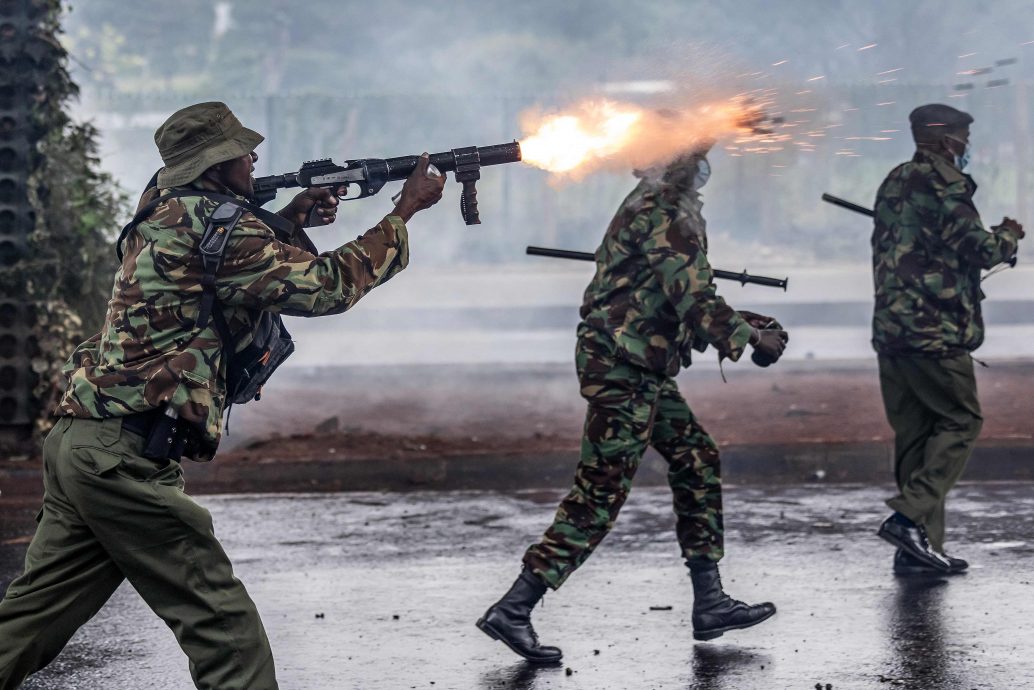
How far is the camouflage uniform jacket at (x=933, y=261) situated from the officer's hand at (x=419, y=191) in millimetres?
2763

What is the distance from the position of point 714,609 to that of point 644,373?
2.79 feet

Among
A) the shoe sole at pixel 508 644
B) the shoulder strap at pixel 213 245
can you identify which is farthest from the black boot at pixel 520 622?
the shoulder strap at pixel 213 245

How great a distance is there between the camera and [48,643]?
13.2 feet

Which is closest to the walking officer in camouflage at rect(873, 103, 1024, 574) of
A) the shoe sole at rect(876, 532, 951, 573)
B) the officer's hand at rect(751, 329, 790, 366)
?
the shoe sole at rect(876, 532, 951, 573)

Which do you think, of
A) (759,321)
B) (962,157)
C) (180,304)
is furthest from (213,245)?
(962,157)

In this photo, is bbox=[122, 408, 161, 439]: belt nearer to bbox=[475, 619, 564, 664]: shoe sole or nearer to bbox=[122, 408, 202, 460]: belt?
bbox=[122, 408, 202, 460]: belt

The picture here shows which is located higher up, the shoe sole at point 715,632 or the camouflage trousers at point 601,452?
the camouflage trousers at point 601,452

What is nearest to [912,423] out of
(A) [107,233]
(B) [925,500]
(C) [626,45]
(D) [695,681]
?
(B) [925,500]

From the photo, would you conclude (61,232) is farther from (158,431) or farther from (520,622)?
(158,431)

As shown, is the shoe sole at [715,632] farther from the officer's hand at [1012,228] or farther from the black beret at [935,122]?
the black beret at [935,122]

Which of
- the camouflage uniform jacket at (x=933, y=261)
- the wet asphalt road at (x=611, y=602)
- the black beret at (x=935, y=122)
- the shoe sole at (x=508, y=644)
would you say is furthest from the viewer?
the black beret at (x=935, y=122)

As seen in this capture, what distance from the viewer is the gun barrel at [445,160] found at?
4.46m

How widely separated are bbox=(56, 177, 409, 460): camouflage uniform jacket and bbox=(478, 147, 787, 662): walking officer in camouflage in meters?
1.56

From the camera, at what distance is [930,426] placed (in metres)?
6.66
